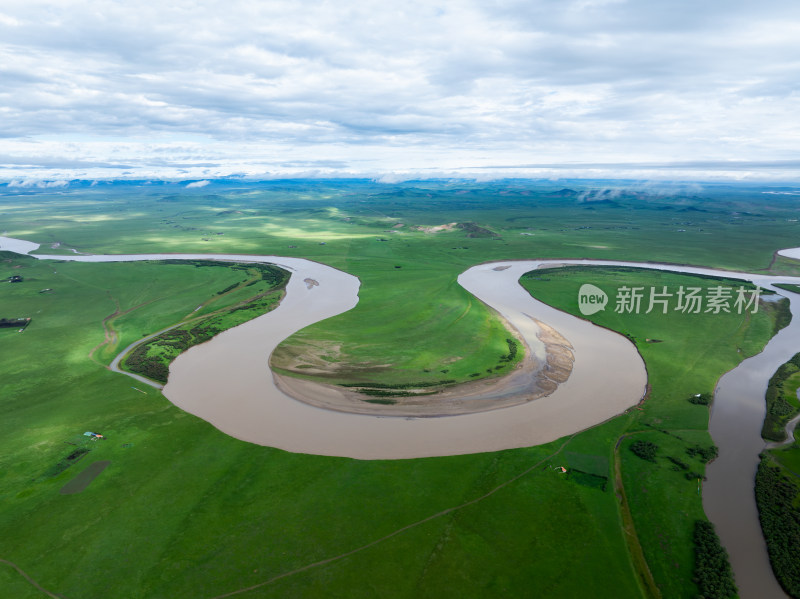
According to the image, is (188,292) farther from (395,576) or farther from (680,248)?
(680,248)

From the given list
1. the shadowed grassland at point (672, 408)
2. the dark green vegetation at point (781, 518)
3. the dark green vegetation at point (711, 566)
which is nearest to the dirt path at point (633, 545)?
the shadowed grassland at point (672, 408)

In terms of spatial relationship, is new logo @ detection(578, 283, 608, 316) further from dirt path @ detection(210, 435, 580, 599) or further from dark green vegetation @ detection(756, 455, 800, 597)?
dirt path @ detection(210, 435, 580, 599)

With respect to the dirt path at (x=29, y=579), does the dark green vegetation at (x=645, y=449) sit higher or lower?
higher

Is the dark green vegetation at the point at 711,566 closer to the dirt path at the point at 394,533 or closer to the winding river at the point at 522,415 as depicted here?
the winding river at the point at 522,415

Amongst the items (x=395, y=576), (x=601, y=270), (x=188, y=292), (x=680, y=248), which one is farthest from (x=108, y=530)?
(x=680, y=248)

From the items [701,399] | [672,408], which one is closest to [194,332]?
[672,408]

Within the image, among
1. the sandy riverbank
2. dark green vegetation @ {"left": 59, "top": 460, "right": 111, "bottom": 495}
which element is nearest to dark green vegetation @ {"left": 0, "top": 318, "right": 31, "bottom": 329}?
dark green vegetation @ {"left": 59, "top": 460, "right": 111, "bottom": 495}

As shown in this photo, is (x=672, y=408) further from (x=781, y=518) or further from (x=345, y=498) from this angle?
(x=345, y=498)
